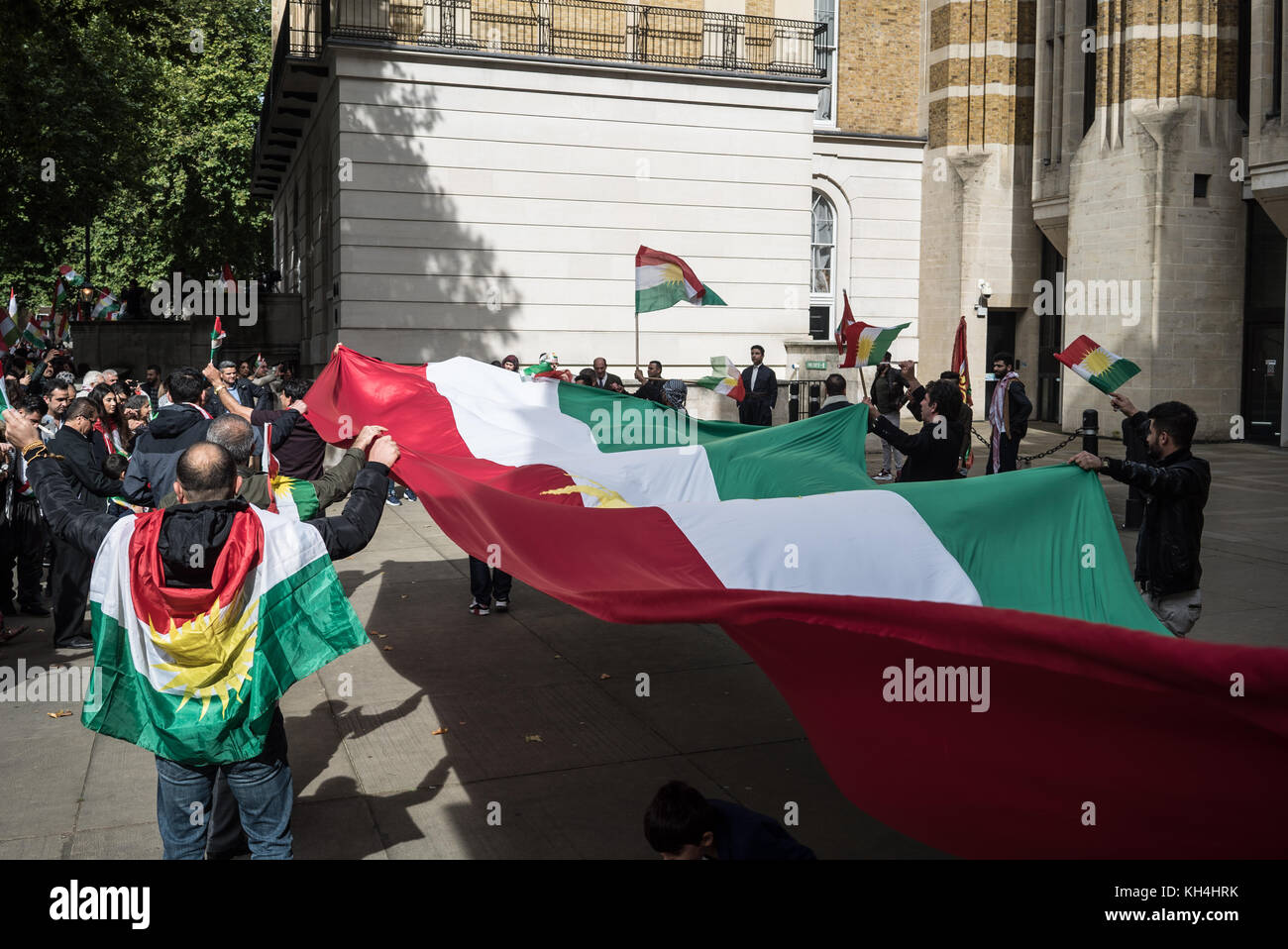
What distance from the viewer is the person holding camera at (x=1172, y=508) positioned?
19.7 ft

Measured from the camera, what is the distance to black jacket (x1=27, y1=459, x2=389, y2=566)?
3.95 meters

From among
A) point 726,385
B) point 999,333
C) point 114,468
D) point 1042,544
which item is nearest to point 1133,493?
point 726,385

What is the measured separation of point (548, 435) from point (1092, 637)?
5.77m

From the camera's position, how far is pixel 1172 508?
614cm

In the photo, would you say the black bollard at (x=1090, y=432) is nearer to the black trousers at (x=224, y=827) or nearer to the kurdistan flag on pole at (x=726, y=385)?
the kurdistan flag on pole at (x=726, y=385)

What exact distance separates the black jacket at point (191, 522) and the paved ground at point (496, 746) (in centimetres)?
173

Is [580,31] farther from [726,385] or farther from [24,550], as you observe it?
[24,550]

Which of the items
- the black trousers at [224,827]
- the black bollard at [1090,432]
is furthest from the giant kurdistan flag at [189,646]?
the black bollard at [1090,432]

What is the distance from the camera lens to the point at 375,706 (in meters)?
7.44

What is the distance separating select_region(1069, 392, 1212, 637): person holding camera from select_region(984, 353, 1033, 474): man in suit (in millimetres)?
7266

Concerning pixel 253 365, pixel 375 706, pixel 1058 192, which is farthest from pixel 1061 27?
pixel 375 706

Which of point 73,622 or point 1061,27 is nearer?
point 73,622

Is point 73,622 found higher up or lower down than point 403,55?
lower down

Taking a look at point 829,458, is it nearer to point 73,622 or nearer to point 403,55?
point 73,622
